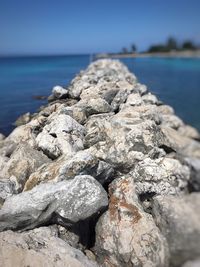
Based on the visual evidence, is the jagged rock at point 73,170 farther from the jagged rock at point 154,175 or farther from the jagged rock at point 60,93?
the jagged rock at point 60,93

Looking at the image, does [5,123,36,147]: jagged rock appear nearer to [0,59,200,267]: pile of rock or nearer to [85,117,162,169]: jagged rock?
[0,59,200,267]: pile of rock

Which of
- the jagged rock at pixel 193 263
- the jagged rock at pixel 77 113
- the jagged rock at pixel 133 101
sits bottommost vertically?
the jagged rock at pixel 133 101

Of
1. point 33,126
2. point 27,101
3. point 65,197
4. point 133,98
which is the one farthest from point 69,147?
point 27,101

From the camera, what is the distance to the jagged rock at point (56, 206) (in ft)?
20.0

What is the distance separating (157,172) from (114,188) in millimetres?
945

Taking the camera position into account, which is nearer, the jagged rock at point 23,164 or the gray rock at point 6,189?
the gray rock at point 6,189

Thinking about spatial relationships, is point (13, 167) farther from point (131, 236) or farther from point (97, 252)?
point (131, 236)

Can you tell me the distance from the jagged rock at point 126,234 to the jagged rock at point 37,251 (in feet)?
1.50

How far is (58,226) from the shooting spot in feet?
20.8

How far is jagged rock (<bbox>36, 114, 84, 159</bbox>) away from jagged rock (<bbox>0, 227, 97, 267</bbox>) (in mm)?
2363

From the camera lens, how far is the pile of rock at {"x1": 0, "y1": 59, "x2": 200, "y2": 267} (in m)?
3.81

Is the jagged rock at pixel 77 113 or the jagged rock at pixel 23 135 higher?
the jagged rock at pixel 77 113

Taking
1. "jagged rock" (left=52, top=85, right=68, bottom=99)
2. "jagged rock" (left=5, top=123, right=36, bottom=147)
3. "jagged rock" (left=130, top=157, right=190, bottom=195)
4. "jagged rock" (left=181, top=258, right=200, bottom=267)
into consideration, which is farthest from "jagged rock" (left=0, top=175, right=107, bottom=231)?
"jagged rock" (left=52, top=85, right=68, bottom=99)

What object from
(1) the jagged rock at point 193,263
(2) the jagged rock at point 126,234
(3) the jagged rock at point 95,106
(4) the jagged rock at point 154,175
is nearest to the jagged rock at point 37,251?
(2) the jagged rock at point 126,234
